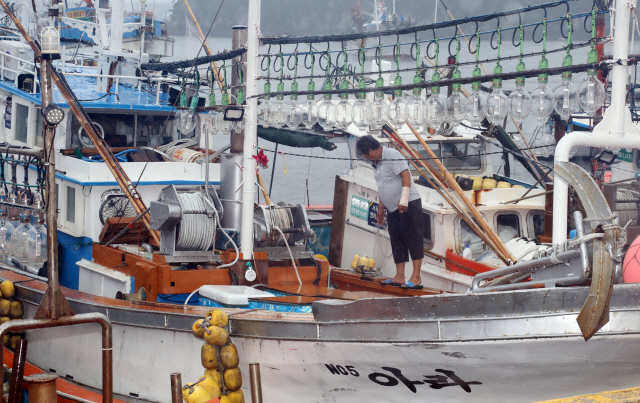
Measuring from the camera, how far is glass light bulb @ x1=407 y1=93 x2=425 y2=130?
605 cm

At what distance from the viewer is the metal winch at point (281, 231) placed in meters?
7.12

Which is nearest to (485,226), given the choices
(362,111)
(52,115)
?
(362,111)

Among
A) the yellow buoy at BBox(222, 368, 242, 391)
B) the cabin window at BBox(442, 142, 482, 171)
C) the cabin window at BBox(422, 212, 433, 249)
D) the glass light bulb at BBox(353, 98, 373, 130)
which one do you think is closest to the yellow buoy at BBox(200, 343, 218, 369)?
the yellow buoy at BBox(222, 368, 242, 391)

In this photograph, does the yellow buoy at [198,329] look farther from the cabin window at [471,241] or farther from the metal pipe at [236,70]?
the cabin window at [471,241]

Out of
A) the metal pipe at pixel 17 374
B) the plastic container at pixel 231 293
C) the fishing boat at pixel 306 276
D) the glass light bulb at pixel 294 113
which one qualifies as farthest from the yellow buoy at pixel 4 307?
the glass light bulb at pixel 294 113

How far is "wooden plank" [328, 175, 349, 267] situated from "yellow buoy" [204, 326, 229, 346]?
5.46 meters

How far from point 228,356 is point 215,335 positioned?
0.22 metres

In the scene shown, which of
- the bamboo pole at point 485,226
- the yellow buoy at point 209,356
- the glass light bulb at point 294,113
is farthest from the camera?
the bamboo pole at point 485,226

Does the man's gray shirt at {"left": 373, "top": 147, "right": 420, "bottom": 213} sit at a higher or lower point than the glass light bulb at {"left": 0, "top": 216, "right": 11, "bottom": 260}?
higher

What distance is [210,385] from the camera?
527 centimetres

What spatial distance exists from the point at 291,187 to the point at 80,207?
1925 centimetres

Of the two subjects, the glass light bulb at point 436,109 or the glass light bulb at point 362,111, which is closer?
the glass light bulb at point 436,109

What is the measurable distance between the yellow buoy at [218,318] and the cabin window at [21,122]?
5533 millimetres

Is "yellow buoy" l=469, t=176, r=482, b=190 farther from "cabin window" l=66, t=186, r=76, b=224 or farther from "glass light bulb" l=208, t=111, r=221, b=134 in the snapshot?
"cabin window" l=66, t=186, r=76, b=224
